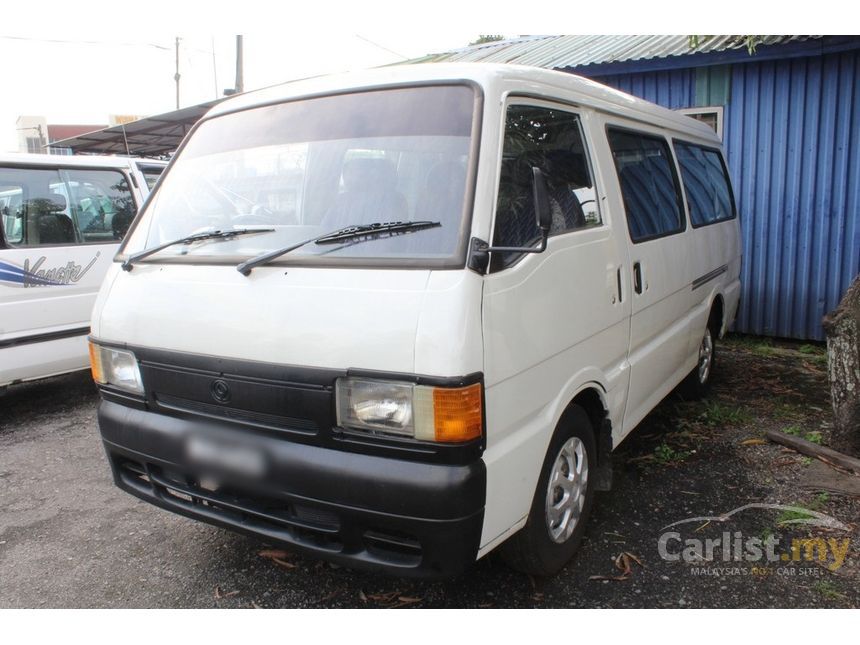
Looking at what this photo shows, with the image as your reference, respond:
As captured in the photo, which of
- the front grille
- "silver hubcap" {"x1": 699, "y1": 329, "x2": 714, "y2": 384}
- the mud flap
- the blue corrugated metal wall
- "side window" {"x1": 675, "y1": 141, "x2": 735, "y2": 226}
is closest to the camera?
the front grille

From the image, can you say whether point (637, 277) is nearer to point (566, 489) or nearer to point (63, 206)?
point (566, 489)

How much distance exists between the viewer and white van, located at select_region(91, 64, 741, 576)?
6.97 ft

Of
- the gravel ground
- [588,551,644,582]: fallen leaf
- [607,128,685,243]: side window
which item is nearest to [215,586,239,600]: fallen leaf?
the gravel ground

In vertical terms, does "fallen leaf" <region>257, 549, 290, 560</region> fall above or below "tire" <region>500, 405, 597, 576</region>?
below

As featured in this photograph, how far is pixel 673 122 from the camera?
4.46 m

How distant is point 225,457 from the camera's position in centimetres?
240

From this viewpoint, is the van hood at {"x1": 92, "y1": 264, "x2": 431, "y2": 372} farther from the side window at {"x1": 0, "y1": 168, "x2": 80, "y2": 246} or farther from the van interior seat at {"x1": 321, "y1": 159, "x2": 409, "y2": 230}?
the side window at {"x1": 0, "y1": 168, "x2": 80, "y2": 246}

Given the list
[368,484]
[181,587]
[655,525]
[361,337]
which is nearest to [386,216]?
[361,337]

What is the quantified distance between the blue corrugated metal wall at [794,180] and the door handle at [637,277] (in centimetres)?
428

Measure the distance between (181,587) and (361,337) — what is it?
158 centimetres

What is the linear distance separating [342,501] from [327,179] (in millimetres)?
1267

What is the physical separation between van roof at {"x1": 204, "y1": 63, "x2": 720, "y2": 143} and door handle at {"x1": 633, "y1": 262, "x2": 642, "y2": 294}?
80cm

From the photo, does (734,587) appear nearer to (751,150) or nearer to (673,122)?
(673,122)

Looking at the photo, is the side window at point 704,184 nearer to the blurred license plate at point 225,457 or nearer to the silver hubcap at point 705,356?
the silver hubcap at point 705,356
